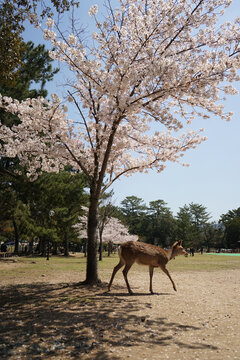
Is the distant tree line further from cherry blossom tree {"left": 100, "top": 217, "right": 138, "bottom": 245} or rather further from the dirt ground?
the dirt ground

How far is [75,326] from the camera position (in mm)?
4617

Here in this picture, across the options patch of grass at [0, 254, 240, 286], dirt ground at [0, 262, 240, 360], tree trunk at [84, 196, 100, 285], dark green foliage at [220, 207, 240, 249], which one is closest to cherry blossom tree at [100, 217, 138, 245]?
patch of grass at [0, 254, 240, 286]

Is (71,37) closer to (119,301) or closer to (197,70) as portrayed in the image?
(197,70)

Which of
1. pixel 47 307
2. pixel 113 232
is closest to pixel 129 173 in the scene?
pixel 47 307

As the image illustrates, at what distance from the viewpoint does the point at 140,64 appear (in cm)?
775

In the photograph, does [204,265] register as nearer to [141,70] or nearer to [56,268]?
[56,268]

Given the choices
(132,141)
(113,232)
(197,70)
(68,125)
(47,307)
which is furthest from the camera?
(113,232)

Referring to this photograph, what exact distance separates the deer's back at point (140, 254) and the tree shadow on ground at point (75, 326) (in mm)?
1037

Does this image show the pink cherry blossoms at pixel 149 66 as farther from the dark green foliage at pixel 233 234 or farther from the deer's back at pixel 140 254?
the dark green foliage at pixel 233 234

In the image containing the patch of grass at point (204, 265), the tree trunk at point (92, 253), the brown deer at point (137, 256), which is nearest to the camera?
the brown deer at point (137, 256)

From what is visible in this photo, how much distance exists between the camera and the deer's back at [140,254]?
778cm

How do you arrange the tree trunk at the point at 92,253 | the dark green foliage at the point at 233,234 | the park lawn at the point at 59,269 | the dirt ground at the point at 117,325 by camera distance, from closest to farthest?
the dirt ground at the point at 117,325, the tree trunk at the point at 92,253, the park lawn at the point at 59,269, the dark green foliage at the point at 233,234

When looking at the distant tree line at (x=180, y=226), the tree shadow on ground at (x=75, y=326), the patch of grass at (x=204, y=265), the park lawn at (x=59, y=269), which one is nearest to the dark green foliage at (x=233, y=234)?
the distant tree line at (x=180, y=226)

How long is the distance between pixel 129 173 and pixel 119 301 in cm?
637
